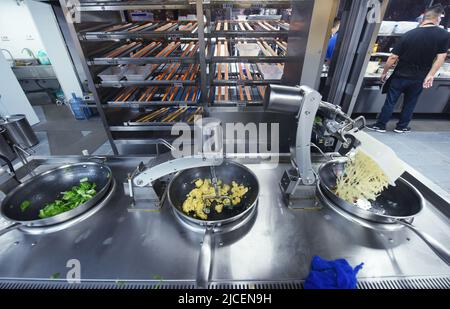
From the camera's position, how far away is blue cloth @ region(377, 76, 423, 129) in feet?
11.2

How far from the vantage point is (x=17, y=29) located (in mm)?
4918

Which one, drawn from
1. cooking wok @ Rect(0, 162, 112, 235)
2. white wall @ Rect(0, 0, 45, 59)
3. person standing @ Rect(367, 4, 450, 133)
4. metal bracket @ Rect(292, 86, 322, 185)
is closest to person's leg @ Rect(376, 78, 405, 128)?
person standing @ Rect(367, 4, 450, 133)

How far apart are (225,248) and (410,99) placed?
4386mm

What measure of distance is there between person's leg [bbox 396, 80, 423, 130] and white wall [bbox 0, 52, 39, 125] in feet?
22.4

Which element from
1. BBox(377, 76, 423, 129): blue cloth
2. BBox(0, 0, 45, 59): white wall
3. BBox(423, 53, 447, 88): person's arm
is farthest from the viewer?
BBox(0, 0, 45, 59): white wall

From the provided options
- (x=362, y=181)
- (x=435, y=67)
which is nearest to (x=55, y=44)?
(x=362, y=181)

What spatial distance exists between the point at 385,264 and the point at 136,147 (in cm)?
287

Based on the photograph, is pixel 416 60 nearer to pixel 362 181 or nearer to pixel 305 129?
pixel 362 181

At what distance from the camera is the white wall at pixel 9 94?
3.48 m

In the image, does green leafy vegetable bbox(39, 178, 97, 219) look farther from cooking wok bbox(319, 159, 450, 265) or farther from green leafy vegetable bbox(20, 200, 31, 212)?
cooking wok bbox(319, 159, 450, 265)

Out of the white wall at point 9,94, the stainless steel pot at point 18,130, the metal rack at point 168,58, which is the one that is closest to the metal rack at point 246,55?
the metal rack at point 168,58

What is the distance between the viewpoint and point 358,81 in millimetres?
1172

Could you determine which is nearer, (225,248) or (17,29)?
(225,248)

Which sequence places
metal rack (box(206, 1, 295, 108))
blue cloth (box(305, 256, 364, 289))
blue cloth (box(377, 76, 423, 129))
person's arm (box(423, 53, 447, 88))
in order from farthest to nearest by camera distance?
blue cloth (box(377, 76, 423, 129)), person's arm (box(423, 53, 447, 88)), metal rack (box(206, 1, 295, 108)), blue cloth (box(305, 256, 364, 289))
